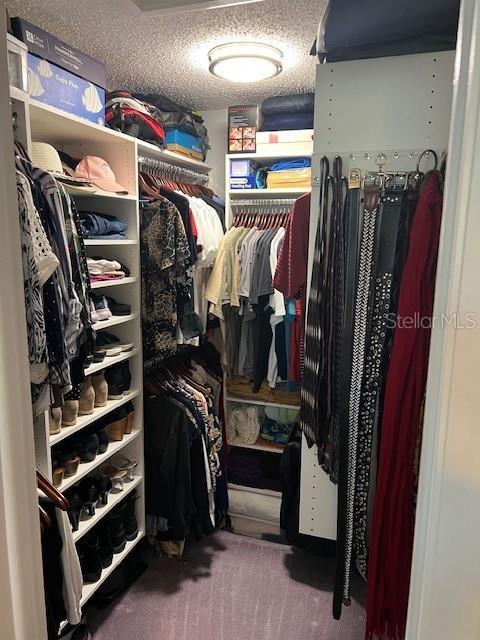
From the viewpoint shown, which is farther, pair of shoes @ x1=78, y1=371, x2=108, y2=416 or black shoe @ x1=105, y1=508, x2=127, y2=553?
black shoe @ x1=105, y1=508, x2=127, y2=553

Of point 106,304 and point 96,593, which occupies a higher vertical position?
point 106,304

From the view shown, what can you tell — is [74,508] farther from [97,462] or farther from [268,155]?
[268,155]

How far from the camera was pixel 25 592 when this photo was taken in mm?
818

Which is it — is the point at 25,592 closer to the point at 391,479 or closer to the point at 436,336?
the point at 436,336

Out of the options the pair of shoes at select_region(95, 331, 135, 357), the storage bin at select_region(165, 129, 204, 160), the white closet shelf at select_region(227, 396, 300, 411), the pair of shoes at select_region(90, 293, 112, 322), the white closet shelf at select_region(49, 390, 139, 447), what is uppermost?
the storage bin at select_region(165, 129, 204, 160)

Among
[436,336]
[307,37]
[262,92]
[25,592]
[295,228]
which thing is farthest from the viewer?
[262,92]

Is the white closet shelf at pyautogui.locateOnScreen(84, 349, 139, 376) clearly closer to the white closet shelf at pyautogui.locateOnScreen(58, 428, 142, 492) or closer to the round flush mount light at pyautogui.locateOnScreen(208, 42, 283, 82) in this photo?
the white closet shelf at pyautogui.locateOnScreen(58, 428, 142, 492)

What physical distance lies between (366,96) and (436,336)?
871 mm

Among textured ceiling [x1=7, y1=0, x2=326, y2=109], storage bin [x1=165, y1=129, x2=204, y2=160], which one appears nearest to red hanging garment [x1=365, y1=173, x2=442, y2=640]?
textured ceiling [x1=7, y1=0, x2=326, y2=109]

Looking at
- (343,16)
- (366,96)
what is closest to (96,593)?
(366,96)

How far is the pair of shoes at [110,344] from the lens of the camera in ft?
6.31

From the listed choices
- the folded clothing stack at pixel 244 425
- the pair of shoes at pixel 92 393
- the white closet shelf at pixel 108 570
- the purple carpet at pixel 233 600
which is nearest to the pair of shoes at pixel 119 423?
the pair of shoes at pixel 92 393

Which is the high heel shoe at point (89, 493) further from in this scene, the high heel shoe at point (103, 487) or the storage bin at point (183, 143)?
the storage bin at point (183, 143)

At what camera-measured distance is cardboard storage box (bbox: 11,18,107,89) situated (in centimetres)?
142
